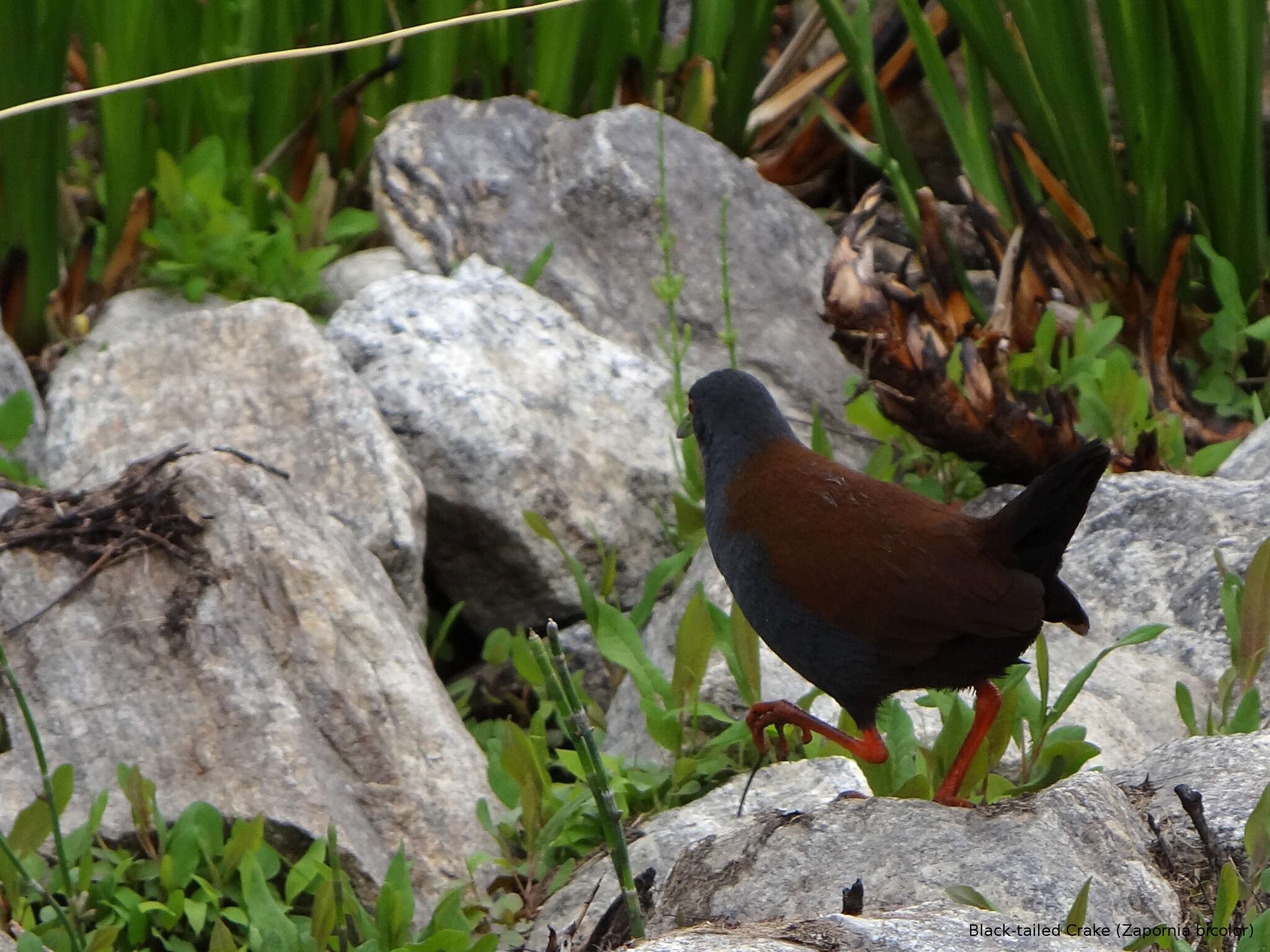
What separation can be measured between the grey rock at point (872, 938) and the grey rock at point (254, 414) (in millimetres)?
2198

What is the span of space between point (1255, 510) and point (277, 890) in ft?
7.44

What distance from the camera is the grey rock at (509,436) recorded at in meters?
3.99

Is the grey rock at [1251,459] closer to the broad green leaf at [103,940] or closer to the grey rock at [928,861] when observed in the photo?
the grey rock at [928,861]

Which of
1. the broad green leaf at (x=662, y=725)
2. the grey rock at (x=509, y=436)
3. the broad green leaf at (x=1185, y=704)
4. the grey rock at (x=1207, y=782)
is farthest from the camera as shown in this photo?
the grey rock at (x=509, y=436)

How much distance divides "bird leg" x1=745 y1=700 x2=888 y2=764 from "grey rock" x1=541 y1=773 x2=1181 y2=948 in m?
0.20

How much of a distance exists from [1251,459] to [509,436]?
185 cm

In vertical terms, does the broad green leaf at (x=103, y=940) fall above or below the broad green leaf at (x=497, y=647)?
above

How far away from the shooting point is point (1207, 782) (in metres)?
2.43

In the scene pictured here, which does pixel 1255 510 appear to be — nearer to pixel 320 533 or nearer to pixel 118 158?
pixel 320 533

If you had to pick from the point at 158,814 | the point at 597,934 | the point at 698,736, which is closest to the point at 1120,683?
the point at 698,736

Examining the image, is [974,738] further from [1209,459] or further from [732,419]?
[1209,459]

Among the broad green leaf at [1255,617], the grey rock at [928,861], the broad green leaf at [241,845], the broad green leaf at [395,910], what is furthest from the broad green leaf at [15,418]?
the broad green leaf at [1255,617]

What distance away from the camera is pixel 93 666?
3.12 metres

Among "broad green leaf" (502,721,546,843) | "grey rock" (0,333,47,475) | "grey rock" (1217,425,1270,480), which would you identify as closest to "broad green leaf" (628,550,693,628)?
"broad green leaf" (502,721,546,843)
